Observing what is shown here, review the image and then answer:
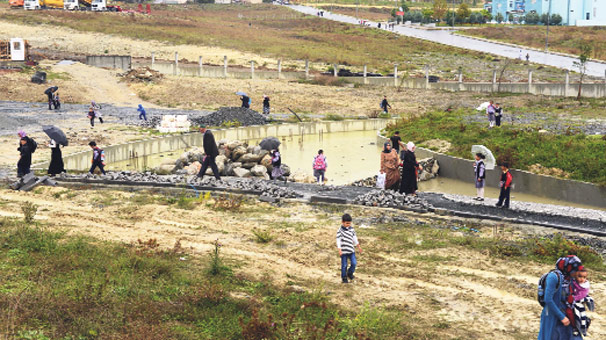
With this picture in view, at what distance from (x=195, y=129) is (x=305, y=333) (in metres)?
24.5

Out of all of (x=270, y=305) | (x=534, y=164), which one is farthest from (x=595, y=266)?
(x=534, y=164)

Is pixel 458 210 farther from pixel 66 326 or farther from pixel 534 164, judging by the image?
pixel 66 326

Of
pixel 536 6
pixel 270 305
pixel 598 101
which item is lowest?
pixel 270 305

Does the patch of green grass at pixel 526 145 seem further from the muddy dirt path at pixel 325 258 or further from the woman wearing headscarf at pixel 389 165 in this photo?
the muddy dirt path at pixel 325 258

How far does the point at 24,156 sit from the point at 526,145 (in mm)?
16900

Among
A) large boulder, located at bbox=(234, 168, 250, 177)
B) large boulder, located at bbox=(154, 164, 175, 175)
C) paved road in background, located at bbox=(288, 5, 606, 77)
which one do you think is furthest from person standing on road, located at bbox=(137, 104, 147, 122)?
paved road in background, located at bbox=(288, 5, 606, 77)

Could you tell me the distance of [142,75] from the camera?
46469mm

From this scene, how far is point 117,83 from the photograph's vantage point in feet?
153

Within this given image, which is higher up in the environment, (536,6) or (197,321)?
(536,6)

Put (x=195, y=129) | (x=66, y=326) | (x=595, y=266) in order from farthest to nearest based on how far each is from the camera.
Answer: (x=195, y=129) → (x=595, y=266) → (x=66, y=326)

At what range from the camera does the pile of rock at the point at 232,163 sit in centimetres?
2391

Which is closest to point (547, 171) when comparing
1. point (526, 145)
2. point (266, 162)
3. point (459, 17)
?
point (526, 145)

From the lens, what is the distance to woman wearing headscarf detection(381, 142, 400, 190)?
18.1 meters

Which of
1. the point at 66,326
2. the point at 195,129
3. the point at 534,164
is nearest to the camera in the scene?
the point at 66,326
